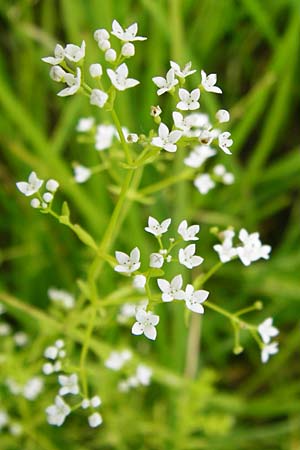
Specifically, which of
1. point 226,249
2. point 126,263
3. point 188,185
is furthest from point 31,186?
point 188,185

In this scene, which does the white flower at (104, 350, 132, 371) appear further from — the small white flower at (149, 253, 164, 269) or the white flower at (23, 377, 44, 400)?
the small white flower at (149, 253, 164, 269)

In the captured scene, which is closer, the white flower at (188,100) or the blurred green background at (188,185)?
the white flower at (188,100)

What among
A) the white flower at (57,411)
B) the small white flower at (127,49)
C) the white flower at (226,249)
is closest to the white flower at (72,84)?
the small white flower at (127,49)

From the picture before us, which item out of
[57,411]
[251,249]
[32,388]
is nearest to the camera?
[251,249]

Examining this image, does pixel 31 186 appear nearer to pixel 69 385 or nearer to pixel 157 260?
pixel 157 260

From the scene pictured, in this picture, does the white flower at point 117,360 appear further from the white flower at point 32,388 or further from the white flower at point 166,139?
the white flower at point 166,139

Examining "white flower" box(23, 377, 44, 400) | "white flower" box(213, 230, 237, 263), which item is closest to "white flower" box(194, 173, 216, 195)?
"white flower" box(213, 230, 237, 263)

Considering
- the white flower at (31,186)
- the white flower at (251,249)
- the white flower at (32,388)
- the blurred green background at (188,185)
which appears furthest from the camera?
the blurred green background at (188,185)
